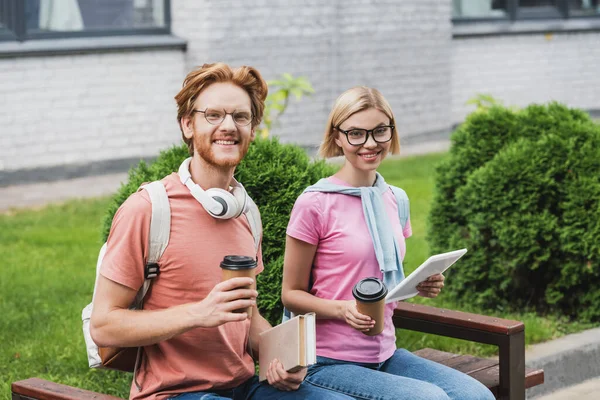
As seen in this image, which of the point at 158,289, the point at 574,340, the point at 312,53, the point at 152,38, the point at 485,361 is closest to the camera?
the point at 158,289

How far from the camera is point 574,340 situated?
19.5ft

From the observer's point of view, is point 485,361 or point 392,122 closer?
point 392,122

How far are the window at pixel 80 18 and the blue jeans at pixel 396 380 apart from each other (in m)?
8.13

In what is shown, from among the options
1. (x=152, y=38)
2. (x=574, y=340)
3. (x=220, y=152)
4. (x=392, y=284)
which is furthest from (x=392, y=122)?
(x=152, y=38)

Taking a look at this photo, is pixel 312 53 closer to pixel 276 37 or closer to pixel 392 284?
pixel 276 37

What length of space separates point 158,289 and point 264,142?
1773 mm

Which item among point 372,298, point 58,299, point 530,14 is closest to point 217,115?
point 372,298

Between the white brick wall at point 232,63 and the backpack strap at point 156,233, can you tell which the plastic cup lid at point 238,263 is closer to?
the backpack strap at point 156,233

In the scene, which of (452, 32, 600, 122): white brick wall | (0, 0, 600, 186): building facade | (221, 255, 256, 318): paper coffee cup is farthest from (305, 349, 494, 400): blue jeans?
(452, 32, 600, 122): white brick wall

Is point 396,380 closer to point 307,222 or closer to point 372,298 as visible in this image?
point 372,298

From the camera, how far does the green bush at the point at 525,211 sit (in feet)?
20.4

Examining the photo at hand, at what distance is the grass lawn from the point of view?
534cm

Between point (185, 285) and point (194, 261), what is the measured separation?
72mm

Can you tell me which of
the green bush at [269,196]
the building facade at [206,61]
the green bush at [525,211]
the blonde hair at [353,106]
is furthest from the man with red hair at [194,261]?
the building facade at [206,61]
